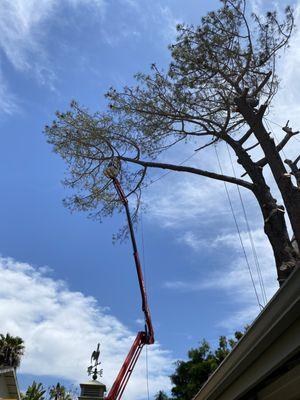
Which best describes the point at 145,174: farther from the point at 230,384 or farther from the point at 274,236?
the point at 230,384

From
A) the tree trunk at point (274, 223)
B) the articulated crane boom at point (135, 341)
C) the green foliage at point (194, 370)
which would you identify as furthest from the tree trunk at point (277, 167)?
the green foliage at point (194, 370)

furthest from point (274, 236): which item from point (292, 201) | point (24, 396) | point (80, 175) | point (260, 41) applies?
point (24, 396)

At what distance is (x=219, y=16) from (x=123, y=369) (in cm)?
640

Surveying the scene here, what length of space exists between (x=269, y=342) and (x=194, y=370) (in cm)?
2412

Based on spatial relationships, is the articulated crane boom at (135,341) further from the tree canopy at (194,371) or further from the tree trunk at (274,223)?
the tree canopy at (194,371)

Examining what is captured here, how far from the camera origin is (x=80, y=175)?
31.7 ft

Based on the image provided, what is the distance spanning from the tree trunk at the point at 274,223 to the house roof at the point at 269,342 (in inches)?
110

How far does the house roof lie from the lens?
6.64 ft

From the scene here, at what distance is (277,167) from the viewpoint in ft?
22.0

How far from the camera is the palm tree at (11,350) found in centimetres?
2386

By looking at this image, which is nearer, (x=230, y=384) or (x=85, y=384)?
(x=230, y=384)

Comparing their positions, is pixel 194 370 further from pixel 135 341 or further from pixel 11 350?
pixel 135 341

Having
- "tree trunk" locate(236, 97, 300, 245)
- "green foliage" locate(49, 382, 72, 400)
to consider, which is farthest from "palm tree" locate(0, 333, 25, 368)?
"tree trunk" locate(236, 97, 300, 245)

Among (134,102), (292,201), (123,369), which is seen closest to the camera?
(292,201)
